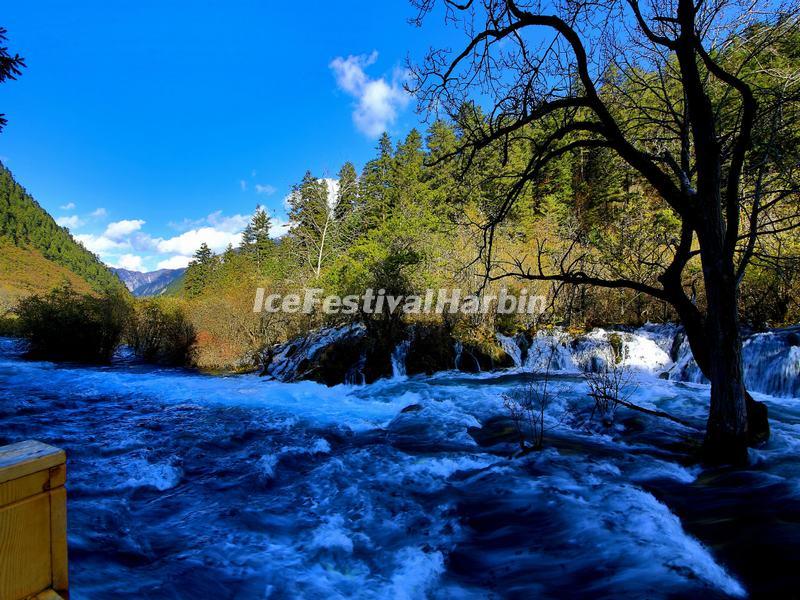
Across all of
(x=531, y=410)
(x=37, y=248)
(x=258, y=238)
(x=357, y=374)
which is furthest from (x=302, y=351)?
(x=37, y=248)

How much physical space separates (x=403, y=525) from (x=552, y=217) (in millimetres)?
27665

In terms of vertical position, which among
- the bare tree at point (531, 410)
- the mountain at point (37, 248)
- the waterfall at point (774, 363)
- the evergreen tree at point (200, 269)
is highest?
the mountain at point (37, 248)

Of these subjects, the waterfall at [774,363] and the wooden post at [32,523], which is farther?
the waterfall at [774,363]

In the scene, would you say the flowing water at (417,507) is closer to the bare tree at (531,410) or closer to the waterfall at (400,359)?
the bare tree at (531,410)

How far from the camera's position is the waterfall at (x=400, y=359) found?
47.3 ft

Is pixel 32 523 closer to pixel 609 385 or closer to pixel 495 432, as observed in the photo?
pixel 495 432

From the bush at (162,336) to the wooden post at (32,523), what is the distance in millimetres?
21022

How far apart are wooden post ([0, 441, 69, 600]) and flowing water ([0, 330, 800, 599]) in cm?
257

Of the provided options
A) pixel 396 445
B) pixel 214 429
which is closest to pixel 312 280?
pixel 214 429

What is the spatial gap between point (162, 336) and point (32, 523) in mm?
22864

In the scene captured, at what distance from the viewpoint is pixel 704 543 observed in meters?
3.78

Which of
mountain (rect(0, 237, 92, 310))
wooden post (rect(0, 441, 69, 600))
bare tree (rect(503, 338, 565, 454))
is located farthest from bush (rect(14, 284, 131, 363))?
mountain (rect(0, 237, 92, 310))

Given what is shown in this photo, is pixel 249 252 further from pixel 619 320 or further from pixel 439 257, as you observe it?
pixel 619 320

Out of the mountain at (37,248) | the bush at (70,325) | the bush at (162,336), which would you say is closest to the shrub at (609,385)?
the bush at (162,336)
